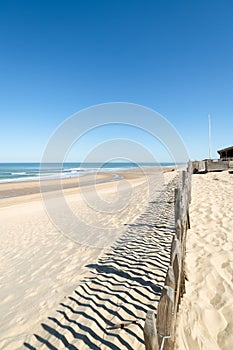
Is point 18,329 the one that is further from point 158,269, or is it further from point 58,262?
point 158,269

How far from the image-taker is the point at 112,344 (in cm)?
232

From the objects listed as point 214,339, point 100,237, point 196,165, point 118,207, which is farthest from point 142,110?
point 196,165

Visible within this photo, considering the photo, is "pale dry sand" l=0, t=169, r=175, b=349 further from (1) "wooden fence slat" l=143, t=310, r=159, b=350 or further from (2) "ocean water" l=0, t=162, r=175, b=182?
(2) "ocean water" l=0, t=162, r=175, b=182

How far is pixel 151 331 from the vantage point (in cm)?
134

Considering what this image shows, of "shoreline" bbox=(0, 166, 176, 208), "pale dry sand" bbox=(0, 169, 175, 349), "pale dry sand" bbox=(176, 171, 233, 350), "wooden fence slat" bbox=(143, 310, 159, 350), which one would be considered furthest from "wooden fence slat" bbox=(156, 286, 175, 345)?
"shoreline" bbox=(0, 166, 176, 208)

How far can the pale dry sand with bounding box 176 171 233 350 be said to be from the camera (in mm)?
2240

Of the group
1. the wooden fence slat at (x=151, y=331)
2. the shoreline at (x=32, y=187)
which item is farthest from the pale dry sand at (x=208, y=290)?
the shoreline at (x=32, y=187)

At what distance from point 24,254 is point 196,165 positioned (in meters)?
17.6

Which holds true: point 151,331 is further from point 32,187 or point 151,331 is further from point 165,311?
point 32,187

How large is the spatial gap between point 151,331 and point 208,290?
207cm

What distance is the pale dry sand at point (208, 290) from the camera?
2240mm

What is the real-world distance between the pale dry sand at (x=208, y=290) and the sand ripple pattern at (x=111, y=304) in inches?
18.6

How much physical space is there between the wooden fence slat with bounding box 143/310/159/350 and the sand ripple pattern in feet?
3.75

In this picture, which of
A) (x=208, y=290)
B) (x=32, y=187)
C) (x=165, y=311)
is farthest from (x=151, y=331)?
(x=32, y=187)
